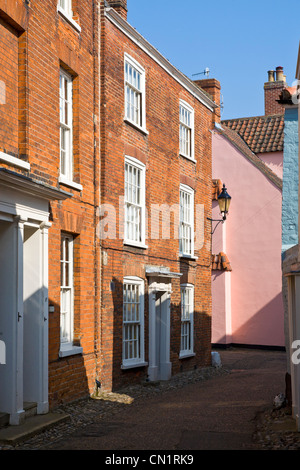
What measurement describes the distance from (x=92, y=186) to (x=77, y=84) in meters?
2.05

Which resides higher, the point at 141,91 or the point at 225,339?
the point at 141,91

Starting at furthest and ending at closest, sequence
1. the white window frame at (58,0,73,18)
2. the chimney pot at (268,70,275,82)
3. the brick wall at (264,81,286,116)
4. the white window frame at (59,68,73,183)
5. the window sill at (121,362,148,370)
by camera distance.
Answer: the chimney pot at (268,70,275,82) < the brick wall at (264,81,286,116) < the window sill at (121,362,148,370) < the white window frame at (58,0,73,18) < the white window frame at (59,68,73,183)

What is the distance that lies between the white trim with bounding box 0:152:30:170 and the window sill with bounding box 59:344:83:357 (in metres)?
3.42

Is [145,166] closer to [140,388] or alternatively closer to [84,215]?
[84,215]

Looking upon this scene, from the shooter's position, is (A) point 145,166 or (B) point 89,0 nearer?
(B) point 89,0

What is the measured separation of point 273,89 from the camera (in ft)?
109

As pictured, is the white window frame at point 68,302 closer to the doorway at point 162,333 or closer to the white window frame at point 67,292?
the white window frame at point 67,292

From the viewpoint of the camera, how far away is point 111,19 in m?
15.0

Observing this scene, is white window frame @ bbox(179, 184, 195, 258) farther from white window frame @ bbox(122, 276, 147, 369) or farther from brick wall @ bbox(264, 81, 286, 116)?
brick wall @ bbox(264, 81, 286, 116)

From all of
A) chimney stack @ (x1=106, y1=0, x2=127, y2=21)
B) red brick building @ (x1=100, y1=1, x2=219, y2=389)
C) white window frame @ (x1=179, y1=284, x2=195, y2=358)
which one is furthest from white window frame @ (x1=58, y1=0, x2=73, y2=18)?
white window frame @ (x1=179, y1=284, x2=195, y2=358)

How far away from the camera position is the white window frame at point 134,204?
1576cm

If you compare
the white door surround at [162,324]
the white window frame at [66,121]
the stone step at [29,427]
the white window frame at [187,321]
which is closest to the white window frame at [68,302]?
the white window frame at [66,121]

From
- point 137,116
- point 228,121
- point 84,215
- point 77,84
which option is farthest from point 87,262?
point 228,121

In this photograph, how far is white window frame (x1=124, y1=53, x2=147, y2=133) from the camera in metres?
16.0
